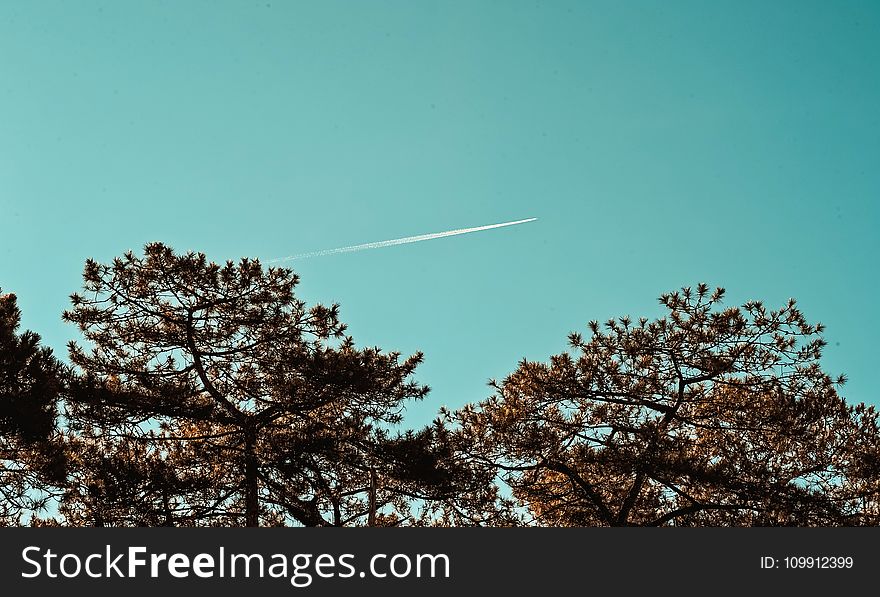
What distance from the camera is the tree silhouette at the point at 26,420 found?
34.1 ft

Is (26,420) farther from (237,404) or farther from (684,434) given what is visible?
(684,434)

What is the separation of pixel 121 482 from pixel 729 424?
30.6 feet

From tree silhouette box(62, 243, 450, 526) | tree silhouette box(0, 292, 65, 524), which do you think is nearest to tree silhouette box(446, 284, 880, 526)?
tree silhouette box(62, 243, 450, 526)

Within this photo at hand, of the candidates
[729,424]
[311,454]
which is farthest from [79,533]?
[729,424]

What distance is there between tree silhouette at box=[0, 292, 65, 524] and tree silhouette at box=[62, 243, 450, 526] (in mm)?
465

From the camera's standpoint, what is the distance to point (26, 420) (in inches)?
409

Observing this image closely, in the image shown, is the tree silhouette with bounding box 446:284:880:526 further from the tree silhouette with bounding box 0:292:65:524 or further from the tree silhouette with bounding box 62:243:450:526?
the tree silhouette with bounding box 0:292:65:524

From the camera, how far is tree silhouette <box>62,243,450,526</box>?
37.7 feet

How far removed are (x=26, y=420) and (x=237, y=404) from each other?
10.3 ft

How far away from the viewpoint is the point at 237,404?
41.1ft

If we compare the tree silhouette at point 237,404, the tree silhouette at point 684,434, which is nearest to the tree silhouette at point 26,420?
the tree silhouette at point 237,404

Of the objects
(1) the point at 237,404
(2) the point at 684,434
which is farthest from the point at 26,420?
(2) the point at 684,434

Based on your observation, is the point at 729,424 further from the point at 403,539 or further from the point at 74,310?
the point at 74,310

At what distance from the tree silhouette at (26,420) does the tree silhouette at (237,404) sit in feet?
1.52
